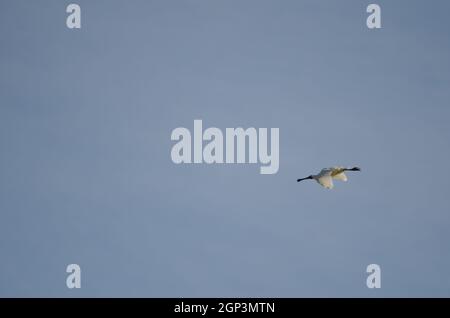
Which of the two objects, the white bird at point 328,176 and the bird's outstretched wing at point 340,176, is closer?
the white bird at point 328,176

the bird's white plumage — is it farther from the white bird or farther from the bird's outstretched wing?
the bird's outstretched wing

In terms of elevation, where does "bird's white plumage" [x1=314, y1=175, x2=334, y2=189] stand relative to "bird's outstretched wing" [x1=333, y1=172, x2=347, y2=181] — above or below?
below

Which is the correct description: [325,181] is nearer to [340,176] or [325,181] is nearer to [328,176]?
[328,176]

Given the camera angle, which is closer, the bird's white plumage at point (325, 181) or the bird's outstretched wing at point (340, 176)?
the bird's white plumage at point (325, 181)

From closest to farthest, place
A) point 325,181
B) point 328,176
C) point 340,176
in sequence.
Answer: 1. point 325,181
2. point 328,176
3. point 340,176

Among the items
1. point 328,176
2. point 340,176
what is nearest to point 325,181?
point 328,176

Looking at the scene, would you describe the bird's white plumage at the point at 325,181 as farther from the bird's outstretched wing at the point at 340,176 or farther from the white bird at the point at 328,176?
the bird's outstretched wing at the point at 340,176

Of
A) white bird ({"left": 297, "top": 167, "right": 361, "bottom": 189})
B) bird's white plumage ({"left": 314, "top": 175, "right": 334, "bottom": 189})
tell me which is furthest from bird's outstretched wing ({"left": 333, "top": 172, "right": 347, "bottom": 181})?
bird's white plumage ({"left": 314, "top": 175, "right": 334, "bottom": 189})

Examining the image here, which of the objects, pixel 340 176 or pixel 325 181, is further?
pixel 340 176

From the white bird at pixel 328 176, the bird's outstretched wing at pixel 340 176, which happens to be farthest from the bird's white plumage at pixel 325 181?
the bird's outstretched wing at pixel 340 176

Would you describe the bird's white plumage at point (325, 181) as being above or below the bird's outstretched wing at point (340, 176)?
below
